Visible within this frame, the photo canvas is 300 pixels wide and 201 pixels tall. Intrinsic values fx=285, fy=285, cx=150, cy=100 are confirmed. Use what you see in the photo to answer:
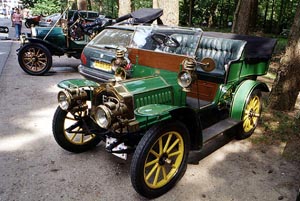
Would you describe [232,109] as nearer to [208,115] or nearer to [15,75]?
[208,115]

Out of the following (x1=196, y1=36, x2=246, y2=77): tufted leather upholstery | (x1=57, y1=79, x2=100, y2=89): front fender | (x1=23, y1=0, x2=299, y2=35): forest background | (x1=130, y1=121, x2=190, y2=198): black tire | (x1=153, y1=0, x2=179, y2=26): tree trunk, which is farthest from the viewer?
(x1=23, y1=0, x2=299, y2=35): forest background

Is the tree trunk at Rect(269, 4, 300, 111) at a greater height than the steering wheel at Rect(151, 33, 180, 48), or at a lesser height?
lesser

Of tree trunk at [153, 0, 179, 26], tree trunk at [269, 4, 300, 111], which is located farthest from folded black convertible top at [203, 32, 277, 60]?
tree trunk at [153, 0, 179, 26]

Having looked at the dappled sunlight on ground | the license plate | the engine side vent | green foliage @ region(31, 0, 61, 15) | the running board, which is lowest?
the dappled sunlight on ground

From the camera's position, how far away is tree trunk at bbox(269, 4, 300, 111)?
5.15 m

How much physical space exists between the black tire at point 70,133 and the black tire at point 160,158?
37.9 inches

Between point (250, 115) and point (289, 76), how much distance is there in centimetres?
126

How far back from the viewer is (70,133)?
3982 mm

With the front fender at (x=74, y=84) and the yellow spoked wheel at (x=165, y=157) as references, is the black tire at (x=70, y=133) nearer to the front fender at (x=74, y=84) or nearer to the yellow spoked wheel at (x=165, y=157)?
the front fender at (x=74, y=84)

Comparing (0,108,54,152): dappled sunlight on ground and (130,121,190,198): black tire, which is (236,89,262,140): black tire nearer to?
(130,121,190,198): black tire

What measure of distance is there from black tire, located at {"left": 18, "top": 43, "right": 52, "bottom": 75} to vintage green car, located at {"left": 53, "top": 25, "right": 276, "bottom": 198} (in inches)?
191

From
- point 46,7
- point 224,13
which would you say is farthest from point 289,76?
point 46,7

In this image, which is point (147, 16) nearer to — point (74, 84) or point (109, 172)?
point (74, 84)

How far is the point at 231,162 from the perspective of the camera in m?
3.99
